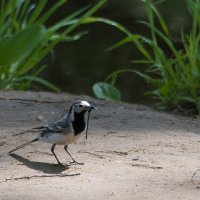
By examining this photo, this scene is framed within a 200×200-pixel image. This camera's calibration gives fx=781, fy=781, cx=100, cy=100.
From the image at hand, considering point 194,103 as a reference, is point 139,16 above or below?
above

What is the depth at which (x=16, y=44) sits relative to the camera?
5695mm

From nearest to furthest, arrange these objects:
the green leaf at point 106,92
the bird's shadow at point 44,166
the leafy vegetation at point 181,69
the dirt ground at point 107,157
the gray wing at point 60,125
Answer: the dirt ground at point 107,157 → the bird's shadow at point 44,166 → the gray wing at point 60,125 → the leafy vegetation at point 181,69 → the green leaf at point 106,92

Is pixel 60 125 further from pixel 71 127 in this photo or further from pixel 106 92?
pixel 106 92

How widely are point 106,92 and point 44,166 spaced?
237 centimetres

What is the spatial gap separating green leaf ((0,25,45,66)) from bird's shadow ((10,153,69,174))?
1589mm

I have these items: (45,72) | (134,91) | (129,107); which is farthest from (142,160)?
(45,72)

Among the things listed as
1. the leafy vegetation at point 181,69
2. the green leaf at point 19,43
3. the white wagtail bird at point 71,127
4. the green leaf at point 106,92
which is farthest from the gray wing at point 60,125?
the green leaf at point 106,92

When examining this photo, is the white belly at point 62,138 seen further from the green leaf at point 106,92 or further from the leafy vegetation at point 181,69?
the green leaf at point 106,92

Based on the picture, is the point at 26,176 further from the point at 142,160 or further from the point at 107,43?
the point at 107,43

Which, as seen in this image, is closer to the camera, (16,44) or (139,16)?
(16,44)

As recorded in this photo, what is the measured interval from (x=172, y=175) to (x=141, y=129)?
0.99m

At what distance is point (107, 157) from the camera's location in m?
4.32

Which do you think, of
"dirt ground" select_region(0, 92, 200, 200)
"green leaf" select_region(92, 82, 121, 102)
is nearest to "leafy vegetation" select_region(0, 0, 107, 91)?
"dirt ground" select_region(0, 92, 200, 200)

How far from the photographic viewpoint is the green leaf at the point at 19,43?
18.5 ft
